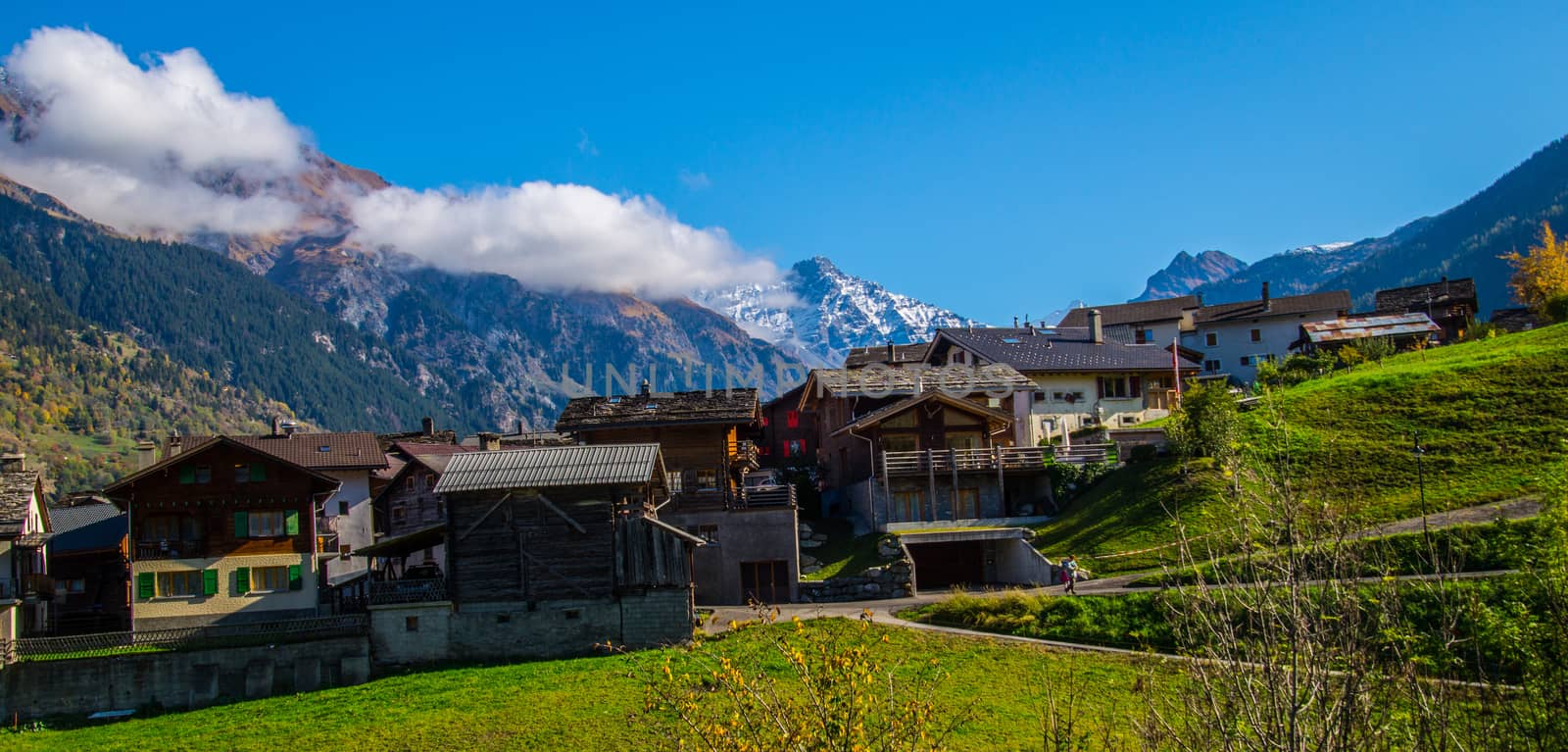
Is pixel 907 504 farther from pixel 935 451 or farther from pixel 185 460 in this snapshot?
pixel 185 460

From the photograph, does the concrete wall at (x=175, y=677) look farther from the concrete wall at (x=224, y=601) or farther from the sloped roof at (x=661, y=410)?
the sloped roof at (x=661, y=410)

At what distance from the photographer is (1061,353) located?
7300 cm

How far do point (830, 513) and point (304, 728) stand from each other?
31.2 metres

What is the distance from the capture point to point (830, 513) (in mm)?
61844

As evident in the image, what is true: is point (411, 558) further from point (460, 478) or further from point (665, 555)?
point (665, 555)

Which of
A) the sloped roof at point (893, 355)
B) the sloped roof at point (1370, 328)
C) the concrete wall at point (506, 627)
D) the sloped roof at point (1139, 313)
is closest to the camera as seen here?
the concrete wall at point (506, 627)

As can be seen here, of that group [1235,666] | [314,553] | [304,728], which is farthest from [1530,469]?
[314,553]

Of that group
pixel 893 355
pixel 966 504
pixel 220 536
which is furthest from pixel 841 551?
pixel 893 355

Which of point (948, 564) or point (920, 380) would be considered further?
point (920, 380)

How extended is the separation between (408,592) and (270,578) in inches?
489

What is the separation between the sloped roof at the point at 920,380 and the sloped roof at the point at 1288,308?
4083 centimetres

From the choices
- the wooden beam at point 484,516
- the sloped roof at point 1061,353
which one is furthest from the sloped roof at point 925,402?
the wooden beam at point 484,516

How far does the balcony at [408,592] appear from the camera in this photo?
43531 mm

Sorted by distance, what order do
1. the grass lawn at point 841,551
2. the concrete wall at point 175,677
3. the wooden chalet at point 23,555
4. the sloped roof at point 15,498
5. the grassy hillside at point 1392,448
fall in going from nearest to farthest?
the concrete wall at point 175,677, the grassy hillside at point 1392,448, the wooden chalet at point 23,555, the sloped roof at point 15,498, the grass lawn at point 841,551
